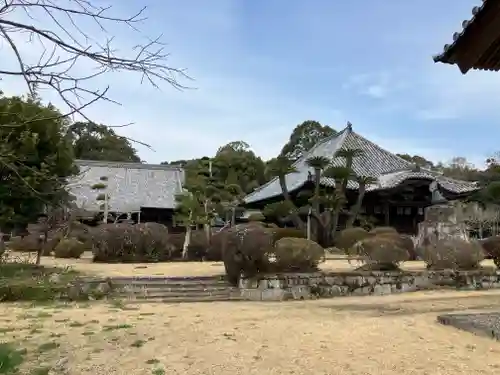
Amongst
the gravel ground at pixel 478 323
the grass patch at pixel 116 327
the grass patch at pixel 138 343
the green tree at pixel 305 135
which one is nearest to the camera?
the grass patch at pixel 138 343

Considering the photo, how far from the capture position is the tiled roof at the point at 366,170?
2455cm

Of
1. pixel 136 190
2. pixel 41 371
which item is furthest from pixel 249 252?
pixel 136 190

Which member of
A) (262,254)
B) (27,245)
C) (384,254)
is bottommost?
(262,254)

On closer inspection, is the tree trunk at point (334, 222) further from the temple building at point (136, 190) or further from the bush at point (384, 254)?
the temple building at point (136, 190)

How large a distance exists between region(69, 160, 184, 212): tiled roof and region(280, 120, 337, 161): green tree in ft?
50.0

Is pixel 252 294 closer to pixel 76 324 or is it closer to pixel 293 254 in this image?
pixel 293 254

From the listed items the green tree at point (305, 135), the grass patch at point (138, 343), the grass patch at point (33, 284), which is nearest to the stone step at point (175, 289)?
the grass patch at point (33, 284)

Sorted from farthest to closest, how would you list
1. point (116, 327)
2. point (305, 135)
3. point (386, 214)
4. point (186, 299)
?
point (305, 135) < point (386, 214) < point (186, 299) < point (116, 327)

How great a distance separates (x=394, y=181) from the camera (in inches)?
952

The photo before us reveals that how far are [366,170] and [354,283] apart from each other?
15.1 metres

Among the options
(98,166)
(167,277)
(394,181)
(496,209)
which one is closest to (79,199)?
(98,166)

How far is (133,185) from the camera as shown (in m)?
35.1

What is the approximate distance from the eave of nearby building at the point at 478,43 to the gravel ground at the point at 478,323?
124 inches

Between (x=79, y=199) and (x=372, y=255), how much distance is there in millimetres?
24224
